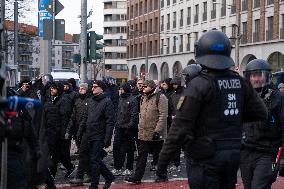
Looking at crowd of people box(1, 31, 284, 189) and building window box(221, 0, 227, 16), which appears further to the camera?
building window box(221, 0, 227, 16)

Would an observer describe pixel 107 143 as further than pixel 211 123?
Yes

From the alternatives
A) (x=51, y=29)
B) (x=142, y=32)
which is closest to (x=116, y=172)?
(x=51, y=29)

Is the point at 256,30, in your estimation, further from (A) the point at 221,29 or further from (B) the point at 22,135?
(B) the point at 22,135

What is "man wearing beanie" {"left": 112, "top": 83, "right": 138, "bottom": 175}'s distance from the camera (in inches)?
499

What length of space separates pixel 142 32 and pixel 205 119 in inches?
3017

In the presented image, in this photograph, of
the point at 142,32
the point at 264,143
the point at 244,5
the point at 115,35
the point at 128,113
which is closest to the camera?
the point at 264,143

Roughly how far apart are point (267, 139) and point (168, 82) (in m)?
8.30

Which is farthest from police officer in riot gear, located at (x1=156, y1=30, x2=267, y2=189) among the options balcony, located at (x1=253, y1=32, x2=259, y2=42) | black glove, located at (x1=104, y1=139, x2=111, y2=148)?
balcony, located at (x1=253, y1=32, x2=259, y2=42)

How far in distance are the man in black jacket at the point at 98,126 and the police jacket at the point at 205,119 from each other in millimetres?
5057

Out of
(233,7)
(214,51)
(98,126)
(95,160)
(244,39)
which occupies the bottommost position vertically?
(95,160)

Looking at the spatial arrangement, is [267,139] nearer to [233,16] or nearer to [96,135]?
[96,135]

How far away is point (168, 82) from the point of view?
15.4 m

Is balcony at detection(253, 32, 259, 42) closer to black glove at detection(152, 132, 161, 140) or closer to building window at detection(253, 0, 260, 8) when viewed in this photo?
building window at detection(253, 0, 260, 8)

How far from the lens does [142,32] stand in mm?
81500
